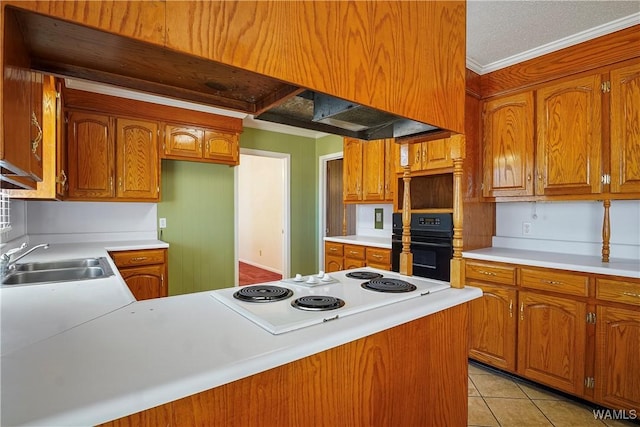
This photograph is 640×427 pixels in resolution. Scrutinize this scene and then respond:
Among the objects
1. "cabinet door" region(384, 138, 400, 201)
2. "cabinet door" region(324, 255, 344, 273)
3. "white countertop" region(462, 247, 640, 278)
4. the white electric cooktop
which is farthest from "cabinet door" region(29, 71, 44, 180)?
"cabinet door" region(324, 255, 344, 273)

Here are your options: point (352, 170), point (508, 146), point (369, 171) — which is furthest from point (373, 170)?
point (508, 146)

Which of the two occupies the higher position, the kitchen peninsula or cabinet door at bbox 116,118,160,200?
cabinet door at bbox 116,118,160,200

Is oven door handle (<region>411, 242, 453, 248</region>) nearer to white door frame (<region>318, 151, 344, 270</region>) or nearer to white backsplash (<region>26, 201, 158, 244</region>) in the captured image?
white door frame (<region>318, 151, 344, 270</region>)

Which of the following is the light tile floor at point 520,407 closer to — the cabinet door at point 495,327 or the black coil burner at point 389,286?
the cabinet door at point 495,327

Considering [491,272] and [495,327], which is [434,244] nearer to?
[491,272]

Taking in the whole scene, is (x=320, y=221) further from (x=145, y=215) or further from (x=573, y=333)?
(x=573, y=333)

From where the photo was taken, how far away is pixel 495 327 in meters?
2.52

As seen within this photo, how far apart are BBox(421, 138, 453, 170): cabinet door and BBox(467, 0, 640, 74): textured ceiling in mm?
733

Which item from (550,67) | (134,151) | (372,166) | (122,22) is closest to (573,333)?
(550,67)

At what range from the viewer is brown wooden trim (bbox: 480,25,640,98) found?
2.11 meters

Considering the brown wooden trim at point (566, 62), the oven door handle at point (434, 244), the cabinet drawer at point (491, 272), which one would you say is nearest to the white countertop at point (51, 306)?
the oven door handle at point (434, 244)

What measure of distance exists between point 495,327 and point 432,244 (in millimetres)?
788

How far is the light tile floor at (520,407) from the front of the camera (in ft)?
6.53

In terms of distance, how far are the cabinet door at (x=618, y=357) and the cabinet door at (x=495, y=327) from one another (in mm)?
491
